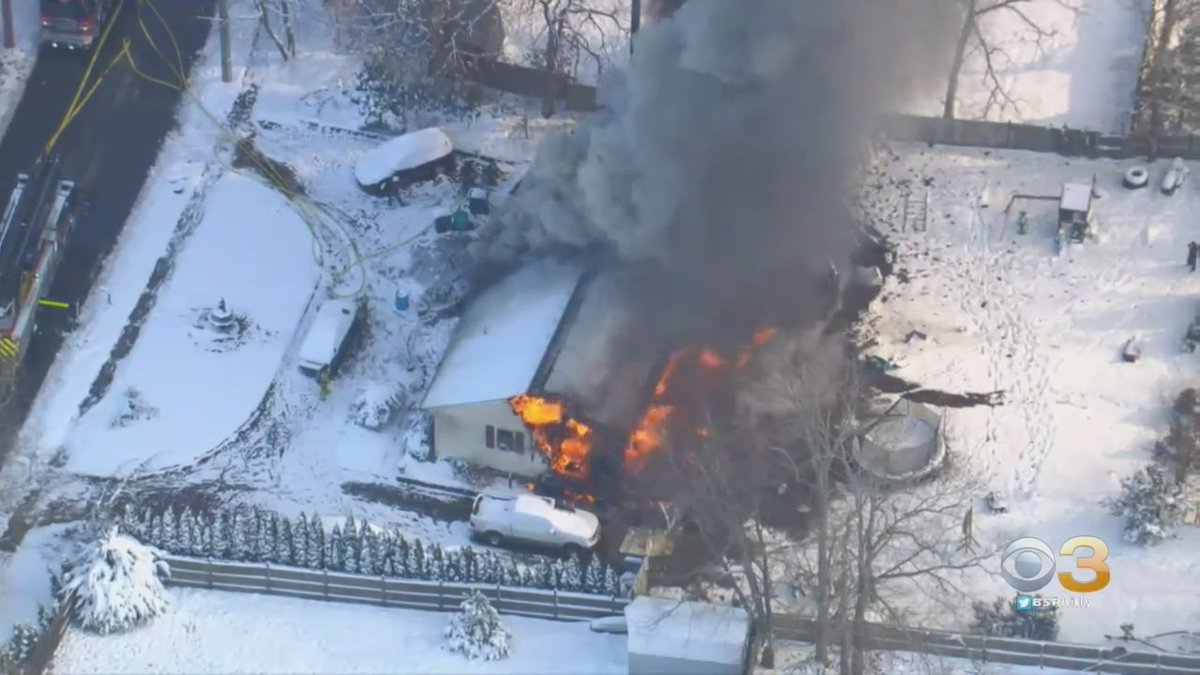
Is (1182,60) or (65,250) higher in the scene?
(1182,60)

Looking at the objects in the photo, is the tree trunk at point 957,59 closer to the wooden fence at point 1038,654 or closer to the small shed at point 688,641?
the wooden fence at point 1038,654

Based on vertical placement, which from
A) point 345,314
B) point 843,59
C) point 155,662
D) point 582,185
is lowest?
point 155,662

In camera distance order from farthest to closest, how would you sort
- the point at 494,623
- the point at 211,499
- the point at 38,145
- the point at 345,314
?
the point at 38,145 < the point at 345,314 < the point at 211,499 < the point at 494,623

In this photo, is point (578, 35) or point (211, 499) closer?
point (211, 499)

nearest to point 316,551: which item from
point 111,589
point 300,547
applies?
point 300,547

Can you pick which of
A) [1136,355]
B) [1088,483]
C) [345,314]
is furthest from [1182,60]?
[345,314]

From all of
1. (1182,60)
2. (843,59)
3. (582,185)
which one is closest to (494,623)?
(582,185)

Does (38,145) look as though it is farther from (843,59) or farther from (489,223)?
(843,59)

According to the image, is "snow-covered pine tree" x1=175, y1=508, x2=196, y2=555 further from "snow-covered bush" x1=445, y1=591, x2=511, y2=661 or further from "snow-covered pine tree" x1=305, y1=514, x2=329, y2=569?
"snow-covered bush" x1=445, y1=591, x2=511, y2=661

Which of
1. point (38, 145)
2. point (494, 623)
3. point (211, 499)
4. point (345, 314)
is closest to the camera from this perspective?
point (494, 623)
